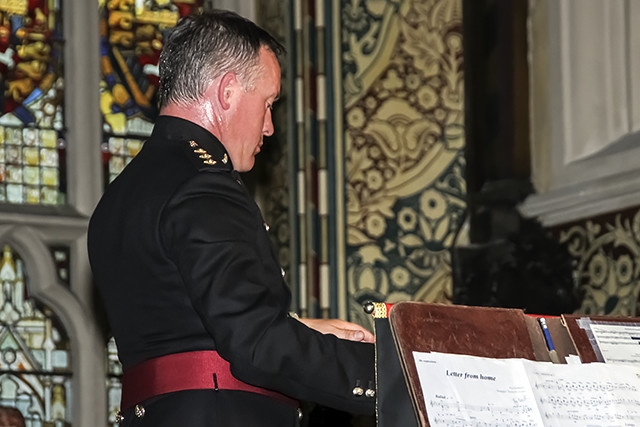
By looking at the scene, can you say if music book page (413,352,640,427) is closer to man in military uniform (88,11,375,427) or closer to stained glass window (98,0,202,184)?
man in military uniform (88,11,375,427)

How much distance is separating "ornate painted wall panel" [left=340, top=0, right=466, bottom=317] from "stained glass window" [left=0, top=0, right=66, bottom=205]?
4.18 ft

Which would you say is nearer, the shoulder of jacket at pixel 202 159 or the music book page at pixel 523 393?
the music book page at pixel 523 393

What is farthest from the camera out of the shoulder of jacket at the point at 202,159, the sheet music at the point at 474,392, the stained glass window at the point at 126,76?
the stained glass window at the point at 126,76

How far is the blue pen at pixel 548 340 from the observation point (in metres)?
3.02

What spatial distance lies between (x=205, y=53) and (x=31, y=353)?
3414mm

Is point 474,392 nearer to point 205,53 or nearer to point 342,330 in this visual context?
point 342,330

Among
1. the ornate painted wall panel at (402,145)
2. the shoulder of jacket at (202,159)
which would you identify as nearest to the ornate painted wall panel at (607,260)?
the ornate painted wall panel at (402,145)

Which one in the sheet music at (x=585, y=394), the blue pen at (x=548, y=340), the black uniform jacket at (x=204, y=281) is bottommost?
the sheet music at (x=585, y=394)

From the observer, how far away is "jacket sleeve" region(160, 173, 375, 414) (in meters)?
2.82

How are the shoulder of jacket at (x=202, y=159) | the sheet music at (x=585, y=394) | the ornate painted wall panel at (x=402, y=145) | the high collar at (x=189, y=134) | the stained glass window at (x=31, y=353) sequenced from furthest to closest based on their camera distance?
the ornate painted wall panel at (x=402, y=145), the stained glass window at (x=31, y=353), the high collar at (x=189, y=134), the shoulder of jacket at (x=202, y=159), the sheet music at (x=585, y=394)

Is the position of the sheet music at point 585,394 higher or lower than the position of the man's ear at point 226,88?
lower

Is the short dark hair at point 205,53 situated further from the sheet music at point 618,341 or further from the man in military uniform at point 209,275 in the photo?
the sheet music at point 618,341

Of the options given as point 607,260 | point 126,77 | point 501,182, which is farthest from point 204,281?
point 126,77

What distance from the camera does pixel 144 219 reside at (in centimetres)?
299
